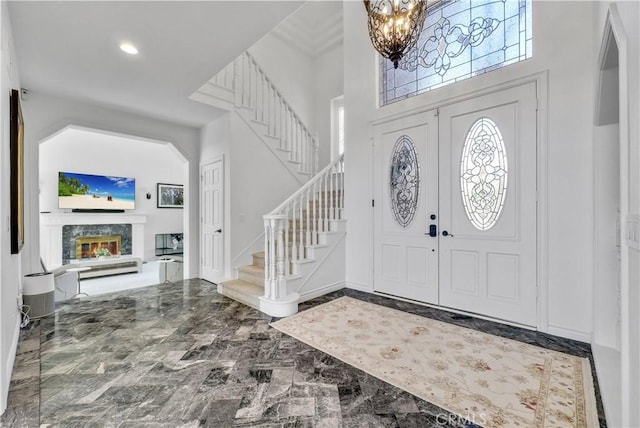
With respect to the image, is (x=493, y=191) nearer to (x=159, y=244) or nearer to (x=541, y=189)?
(x=541, y=189)

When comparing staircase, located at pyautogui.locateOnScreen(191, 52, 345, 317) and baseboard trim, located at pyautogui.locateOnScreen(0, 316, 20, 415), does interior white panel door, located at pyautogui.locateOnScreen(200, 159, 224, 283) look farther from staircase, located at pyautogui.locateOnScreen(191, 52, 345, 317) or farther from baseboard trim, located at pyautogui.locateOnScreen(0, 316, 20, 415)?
baseboard trim, located at pyautogui.locateOnScreen(0, 316, 20, 415)

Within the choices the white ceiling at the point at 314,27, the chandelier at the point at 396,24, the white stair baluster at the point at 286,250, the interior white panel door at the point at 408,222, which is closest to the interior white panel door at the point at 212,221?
the white stair baluster at the point at 286,250

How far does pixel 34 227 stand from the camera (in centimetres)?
368

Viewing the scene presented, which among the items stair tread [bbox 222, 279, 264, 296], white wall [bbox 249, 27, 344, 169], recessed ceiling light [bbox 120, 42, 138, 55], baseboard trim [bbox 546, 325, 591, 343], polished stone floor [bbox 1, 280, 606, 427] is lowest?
polished stone floor [bbox 1, 280, 606, 427]

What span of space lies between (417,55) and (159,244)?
8.06 metres

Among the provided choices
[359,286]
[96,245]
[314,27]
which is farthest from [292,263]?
[96,245]

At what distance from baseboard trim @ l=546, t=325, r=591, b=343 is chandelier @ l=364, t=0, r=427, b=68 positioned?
2870mm

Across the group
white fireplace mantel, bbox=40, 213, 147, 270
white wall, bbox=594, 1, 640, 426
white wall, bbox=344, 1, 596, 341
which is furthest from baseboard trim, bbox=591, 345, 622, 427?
white fireplace mantel, bbox=40, 213, 147, 270

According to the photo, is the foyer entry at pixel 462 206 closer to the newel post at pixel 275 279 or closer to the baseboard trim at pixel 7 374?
the newel post at pixel 275 279

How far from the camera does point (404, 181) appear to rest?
3771 mm

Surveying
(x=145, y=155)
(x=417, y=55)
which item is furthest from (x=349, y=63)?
(x=145, y=155)

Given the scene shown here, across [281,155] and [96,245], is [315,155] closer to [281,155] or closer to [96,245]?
[281,155]

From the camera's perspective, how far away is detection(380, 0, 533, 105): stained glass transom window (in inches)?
116

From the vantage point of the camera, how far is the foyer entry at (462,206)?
2855mm
